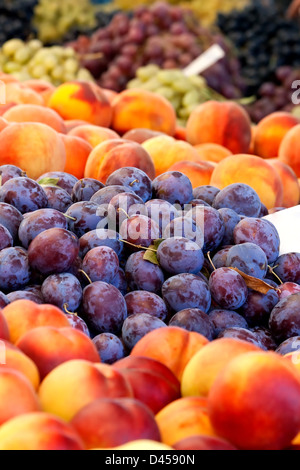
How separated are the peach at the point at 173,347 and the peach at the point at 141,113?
54.3 inches

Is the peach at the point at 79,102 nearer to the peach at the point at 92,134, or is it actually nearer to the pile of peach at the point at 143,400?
the peach at the point at 92,134

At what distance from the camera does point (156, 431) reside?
1.47ft

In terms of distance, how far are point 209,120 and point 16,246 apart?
3.98 ft

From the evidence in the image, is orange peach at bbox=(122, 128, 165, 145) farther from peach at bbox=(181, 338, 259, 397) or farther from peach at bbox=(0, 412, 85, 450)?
peach at bbox=(0, 412, 85, 450)

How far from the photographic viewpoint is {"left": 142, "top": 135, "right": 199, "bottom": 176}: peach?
153cm

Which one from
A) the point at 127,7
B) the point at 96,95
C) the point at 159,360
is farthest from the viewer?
the point at 127,7

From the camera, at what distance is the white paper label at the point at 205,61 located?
2529 mm

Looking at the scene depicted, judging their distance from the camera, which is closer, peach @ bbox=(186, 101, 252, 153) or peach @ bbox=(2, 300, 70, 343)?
peach @ bbox=(2, 300, 70, 343)

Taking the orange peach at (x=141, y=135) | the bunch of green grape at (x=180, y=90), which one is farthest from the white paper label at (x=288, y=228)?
the bunch of green grape at (x=180, y=90)

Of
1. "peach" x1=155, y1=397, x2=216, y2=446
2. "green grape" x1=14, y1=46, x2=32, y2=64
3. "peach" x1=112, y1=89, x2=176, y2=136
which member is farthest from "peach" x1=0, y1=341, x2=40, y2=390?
"green grape" x1=14, y1=46, x2=32, y2=64

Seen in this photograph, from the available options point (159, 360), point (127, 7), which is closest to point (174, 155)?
point (159, 360)

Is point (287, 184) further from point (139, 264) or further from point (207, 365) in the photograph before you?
point (207, 365)

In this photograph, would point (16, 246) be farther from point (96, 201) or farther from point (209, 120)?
point (209, 120)

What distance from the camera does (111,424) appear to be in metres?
0.43
